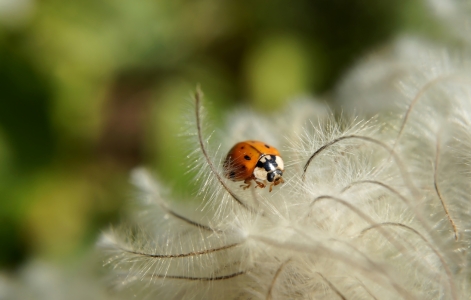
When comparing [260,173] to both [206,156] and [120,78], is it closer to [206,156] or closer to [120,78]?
[206,156]

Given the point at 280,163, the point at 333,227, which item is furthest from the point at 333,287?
the point at 280,163

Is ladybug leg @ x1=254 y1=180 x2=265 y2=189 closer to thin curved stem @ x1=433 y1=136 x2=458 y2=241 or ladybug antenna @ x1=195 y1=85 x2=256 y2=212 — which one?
ladybug antenna @ x1=195 y1=85 x2=256 y2=212

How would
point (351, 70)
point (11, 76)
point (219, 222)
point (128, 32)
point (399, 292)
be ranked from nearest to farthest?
point (399, 292) → point (219, 222) → point (351, 70) → point (11, 76) → point (128, 32)

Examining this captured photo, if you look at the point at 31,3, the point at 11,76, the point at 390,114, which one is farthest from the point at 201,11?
the point at 390,114

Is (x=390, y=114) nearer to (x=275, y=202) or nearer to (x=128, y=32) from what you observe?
(x=275, y=202)

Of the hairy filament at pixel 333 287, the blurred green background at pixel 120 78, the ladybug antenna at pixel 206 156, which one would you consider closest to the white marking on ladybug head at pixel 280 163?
the ladybug antenna at pixel 206 156

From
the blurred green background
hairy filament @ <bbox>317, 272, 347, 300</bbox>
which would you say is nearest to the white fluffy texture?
hairy filament @ <bbox>317, 272, 347, 300</bbox>

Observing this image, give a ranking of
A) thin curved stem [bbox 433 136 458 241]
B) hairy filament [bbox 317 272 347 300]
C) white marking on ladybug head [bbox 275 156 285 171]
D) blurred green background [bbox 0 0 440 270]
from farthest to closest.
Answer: blurred green background [bbox 0 0 440 270] < white marking on ladybug head [bbox 275 156 285 171] < thin curved stem [bbox 433 136 458 241] < hairy filament [bbox 317 272 347 300]
